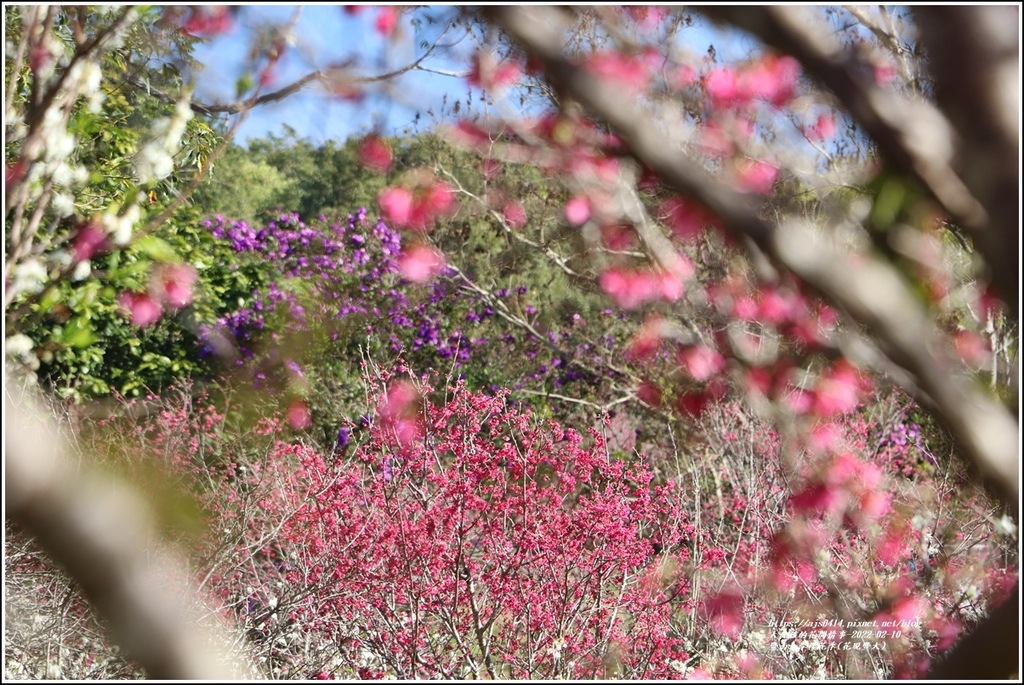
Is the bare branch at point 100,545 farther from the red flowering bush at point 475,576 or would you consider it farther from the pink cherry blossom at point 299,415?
the pink cherry blossom at point 299,415

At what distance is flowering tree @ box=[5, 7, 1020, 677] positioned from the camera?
0.66 m

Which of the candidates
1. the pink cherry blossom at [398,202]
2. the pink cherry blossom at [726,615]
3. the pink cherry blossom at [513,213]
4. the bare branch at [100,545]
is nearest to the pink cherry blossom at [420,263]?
the pink cherry blossom at [513,213]

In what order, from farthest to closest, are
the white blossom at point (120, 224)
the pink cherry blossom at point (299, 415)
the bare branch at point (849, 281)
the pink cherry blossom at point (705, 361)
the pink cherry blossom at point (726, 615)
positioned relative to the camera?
the pink cherry blossom at point (299, 415) < the pink cherry blossom at point (705, 361) < the pink cherry blossom at point (726, 615) < the white blossom at point (120, 224) < the bare branch at point (849, 281)

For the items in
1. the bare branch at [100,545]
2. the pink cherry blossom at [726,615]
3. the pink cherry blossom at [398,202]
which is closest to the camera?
the bare branch at [100,545]

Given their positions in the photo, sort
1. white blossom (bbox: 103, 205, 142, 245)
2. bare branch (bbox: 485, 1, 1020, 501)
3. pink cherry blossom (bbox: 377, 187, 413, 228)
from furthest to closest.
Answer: pink cherry blossom (bbox: 377, 187, 413, 228) → white blossom (bbox: 103, 205, 142, 245) → bare branch (bbox: 485, 1, 1020, 501)

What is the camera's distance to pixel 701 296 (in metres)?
1.82

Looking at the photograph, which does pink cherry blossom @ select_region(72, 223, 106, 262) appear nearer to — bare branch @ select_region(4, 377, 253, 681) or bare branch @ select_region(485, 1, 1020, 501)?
bare branch @ select_region(4, 377, 253, 681)

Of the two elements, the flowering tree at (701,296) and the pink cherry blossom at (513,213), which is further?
the pink cherry blossom at (513,213)

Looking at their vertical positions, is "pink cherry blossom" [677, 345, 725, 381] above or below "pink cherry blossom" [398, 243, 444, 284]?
below

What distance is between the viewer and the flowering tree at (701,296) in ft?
2.18

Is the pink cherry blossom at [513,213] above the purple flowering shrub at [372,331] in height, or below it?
above

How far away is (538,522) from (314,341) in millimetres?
3134

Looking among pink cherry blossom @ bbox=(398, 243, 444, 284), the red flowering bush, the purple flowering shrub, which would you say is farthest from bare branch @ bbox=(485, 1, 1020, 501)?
pink cherry blossom @ bbox=(398, 243, 444, 284)

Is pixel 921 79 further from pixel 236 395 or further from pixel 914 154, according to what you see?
pixel 236 395
